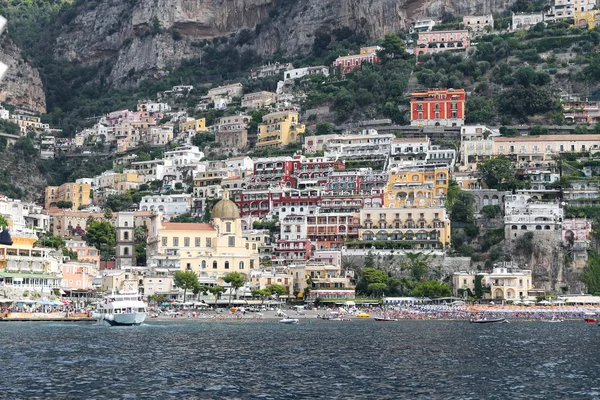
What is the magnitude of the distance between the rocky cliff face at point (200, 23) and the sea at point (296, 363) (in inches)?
3489

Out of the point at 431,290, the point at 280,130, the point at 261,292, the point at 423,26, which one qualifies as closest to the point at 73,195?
the point at 280,130

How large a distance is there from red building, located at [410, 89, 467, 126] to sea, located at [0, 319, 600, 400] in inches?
2255

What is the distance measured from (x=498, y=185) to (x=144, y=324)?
4591 centimetres

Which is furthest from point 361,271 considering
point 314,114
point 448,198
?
point 314,114

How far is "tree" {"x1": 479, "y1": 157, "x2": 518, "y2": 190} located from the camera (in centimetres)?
11350

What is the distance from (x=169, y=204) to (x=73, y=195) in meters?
13.9

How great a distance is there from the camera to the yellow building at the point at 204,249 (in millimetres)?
106250

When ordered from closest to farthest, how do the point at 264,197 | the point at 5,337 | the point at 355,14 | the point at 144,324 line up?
the point at 5,337, the point at 144,324, the point at 264,197, the point at 355,14

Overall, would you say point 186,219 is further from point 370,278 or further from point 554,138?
point 554,138

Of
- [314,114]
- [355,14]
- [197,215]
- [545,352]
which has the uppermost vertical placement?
[355,14]

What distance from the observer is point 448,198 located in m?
113

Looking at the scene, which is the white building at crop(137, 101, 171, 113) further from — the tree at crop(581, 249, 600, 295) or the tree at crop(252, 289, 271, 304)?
the tree at crop(581, 249, 600, 295)

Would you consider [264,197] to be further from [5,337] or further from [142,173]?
[5,337]

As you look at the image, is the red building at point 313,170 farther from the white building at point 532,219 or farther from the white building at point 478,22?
the white building at point 478,22
